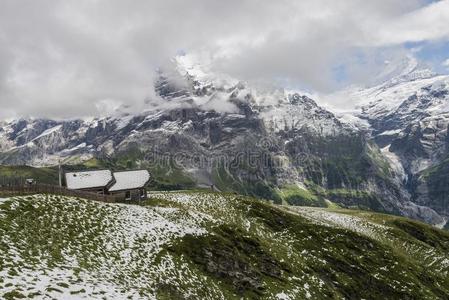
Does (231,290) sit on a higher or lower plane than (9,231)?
lower

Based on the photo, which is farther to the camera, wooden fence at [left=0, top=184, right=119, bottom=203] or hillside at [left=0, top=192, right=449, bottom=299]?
wooden fence at [left=0, top=184, right=119, bottom=203]

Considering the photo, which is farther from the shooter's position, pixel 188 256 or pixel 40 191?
pixel 40 191

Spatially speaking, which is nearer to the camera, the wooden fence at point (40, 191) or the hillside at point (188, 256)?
the hillside at point (188, 256)

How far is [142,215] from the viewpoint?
2539 inches

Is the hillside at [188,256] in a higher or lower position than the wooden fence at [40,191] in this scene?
lower

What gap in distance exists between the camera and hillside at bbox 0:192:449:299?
40.1m

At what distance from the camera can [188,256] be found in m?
57.8

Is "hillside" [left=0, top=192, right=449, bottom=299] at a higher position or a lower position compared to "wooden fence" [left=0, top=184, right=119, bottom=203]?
lower

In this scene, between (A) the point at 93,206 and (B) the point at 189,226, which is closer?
(A) the point at 93,206

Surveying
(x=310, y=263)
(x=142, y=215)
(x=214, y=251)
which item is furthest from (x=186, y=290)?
(x=310, y=263)

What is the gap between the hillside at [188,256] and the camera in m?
40.1

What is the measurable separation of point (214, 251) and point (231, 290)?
26.7ft

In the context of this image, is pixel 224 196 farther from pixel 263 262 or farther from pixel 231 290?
pixel 231 290

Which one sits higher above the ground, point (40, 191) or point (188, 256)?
point (40, 191)
